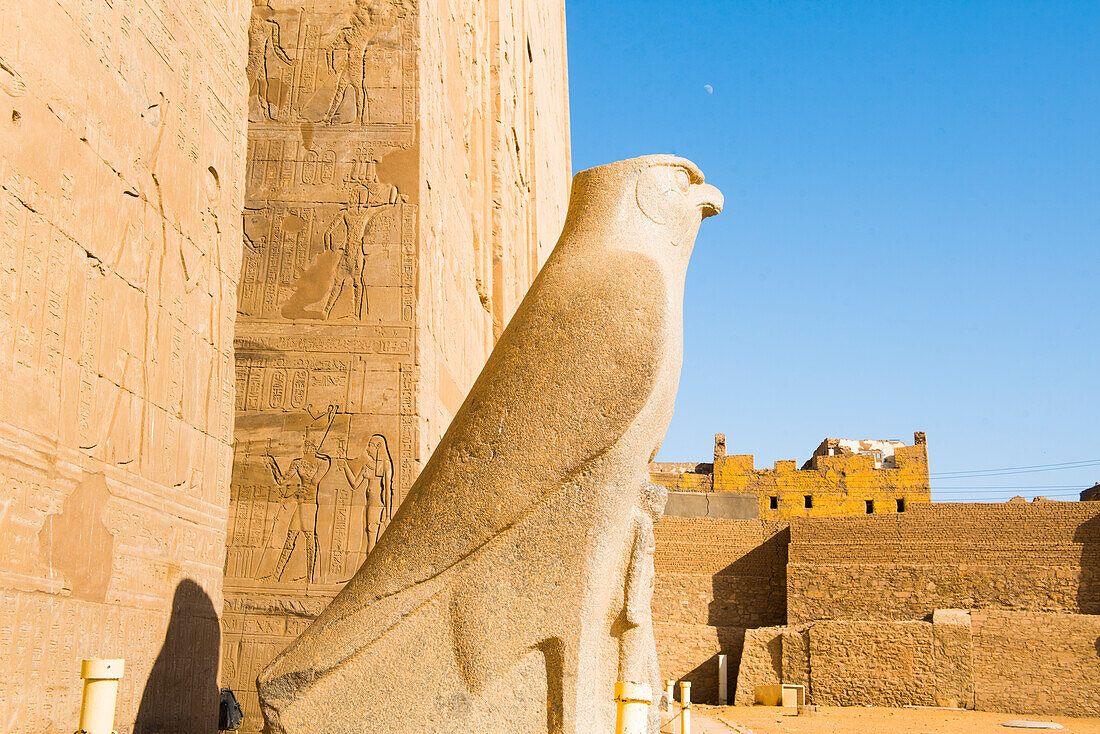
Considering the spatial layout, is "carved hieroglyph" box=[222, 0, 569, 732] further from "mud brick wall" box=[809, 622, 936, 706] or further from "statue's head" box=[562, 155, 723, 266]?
"mud brick wall" box=[809, 622, 936, 706]

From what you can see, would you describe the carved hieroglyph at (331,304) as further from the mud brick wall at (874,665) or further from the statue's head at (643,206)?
the mud brick wall at (874,665)

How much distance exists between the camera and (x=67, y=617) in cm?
365

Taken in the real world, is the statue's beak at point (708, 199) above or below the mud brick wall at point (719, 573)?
above

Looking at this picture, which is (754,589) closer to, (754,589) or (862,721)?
(754,589)

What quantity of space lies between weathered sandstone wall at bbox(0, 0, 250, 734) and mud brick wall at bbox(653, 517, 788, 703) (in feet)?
66.8

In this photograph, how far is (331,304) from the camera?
6965 millimetres

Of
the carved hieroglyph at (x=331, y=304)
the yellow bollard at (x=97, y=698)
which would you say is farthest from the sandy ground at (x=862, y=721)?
the yellow bollard at (x=97, y=698)

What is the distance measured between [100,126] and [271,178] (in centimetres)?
334

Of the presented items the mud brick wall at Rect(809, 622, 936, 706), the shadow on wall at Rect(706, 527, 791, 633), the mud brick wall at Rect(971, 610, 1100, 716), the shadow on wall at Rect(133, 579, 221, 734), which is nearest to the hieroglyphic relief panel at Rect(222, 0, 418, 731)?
the shadow on wall at Rect(133, 579, 221, 734)

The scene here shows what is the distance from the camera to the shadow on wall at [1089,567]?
22.5m

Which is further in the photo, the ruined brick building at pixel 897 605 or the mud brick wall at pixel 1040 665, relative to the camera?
the ruined brick building at pixel 897 605

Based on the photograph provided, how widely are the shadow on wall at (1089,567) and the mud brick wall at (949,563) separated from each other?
2 cm

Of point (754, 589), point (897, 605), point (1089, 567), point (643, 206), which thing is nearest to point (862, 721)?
point (897, 605)

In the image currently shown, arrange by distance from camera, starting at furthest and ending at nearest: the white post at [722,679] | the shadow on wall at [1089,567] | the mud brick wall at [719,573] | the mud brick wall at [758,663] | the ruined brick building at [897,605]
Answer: the mud brick wall at [719,573] < the shadow on wall at [1089,567] < the white post at [722,679] < the mud brick wall at [758,663] < the ruined brick building at [897,605]
